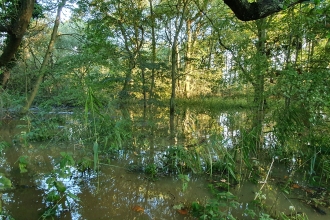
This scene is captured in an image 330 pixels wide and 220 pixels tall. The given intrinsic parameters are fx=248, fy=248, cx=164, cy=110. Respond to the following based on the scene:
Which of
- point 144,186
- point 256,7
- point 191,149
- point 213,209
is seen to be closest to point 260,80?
point 191,149

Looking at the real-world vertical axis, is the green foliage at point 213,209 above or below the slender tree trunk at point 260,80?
below

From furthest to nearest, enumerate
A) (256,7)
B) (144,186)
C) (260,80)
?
(260,80)
(144,186)
(256,7)

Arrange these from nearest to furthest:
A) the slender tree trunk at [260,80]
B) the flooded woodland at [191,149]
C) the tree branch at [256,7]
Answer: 1. the tree branch at [256,7]
2. the flooded woodland at [191,149]
3. the slender tree trunk at [260,80]

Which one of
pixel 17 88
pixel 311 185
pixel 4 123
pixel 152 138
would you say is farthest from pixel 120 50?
pixel 311 185

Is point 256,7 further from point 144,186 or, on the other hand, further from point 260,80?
point 260,80

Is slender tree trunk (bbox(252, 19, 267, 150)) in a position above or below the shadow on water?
above

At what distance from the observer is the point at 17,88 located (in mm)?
8883

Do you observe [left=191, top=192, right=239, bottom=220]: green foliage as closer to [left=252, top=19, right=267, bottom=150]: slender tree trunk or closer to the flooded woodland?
the flooded woodland

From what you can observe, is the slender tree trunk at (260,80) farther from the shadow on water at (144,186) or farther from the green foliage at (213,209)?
the green foliage at (213,209)

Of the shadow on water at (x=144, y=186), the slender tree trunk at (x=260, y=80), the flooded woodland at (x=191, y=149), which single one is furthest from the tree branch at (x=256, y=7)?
the slender tree trunk at (x=260, y=80)

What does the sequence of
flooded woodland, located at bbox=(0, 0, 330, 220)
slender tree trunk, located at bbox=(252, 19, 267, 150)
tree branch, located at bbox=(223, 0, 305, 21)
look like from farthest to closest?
1. slender tree trunk, located at bbox=(252, 19, 267, 150)
2. flooded woodland, located at bbox=(0, 0, 330, 220)
3. tree branch, located at bbox=(223, 0, 305, 21)

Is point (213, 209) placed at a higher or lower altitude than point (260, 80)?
lower

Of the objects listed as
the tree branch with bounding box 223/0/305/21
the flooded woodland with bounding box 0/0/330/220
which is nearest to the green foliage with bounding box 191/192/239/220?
the flooded woodland with bounding box 0/0/330/220

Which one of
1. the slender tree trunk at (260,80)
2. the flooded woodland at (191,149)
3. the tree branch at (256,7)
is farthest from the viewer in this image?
the slender tree trunk at (260,80)
